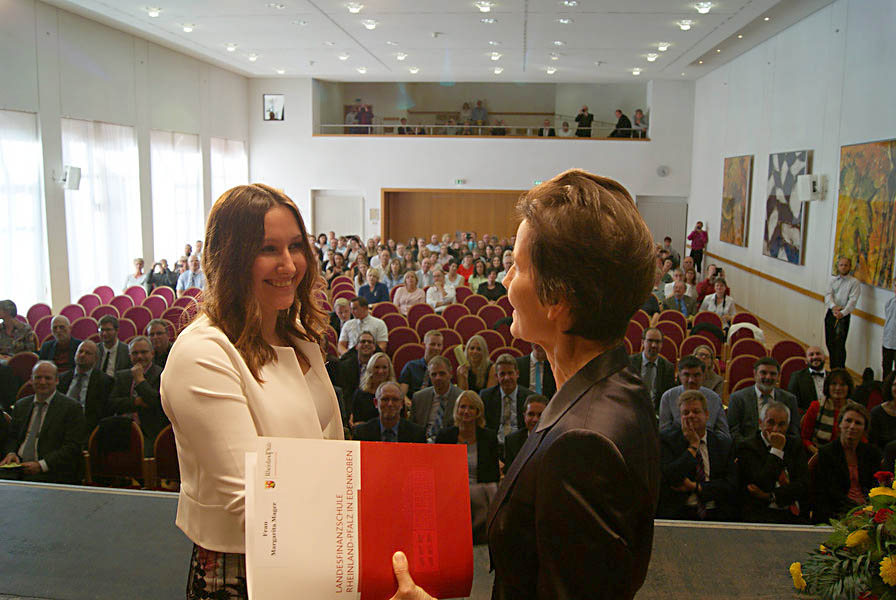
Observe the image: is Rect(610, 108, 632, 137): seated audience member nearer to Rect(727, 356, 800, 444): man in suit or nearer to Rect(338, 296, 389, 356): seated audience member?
Rect(338, 296, 389, 356): seated audience member

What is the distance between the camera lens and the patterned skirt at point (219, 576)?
1.33 meters

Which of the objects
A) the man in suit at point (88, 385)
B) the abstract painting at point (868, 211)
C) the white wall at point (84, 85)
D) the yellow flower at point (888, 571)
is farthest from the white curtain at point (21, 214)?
the abstract painting at point (868, 211)

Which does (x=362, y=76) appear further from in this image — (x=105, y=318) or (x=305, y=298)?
(x=305, y=298)

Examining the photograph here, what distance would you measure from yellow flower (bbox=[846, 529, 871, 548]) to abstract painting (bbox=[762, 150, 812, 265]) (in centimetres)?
1013

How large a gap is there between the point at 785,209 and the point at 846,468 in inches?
351

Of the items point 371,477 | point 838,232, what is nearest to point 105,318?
point 371,477

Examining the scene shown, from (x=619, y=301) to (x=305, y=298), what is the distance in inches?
31.6

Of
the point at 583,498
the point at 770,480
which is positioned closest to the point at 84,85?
the point at 770,480

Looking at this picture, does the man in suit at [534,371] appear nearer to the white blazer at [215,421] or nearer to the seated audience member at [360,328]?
the seated audience member at [360,328]

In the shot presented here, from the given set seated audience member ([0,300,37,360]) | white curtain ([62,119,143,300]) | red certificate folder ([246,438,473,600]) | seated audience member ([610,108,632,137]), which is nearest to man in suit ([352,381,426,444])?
red certificate folder ([246,438,473,600])

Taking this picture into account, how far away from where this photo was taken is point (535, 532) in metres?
0.99

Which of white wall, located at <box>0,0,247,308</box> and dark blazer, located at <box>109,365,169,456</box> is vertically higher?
white wall, located at <box>0,0,247,308</box>

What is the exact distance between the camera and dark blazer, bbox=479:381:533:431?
5.42m

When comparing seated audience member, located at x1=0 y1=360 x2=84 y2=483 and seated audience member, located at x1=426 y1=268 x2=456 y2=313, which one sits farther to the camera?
seated audience member, located at x1=426 y1=268 x2=456 y2=313
